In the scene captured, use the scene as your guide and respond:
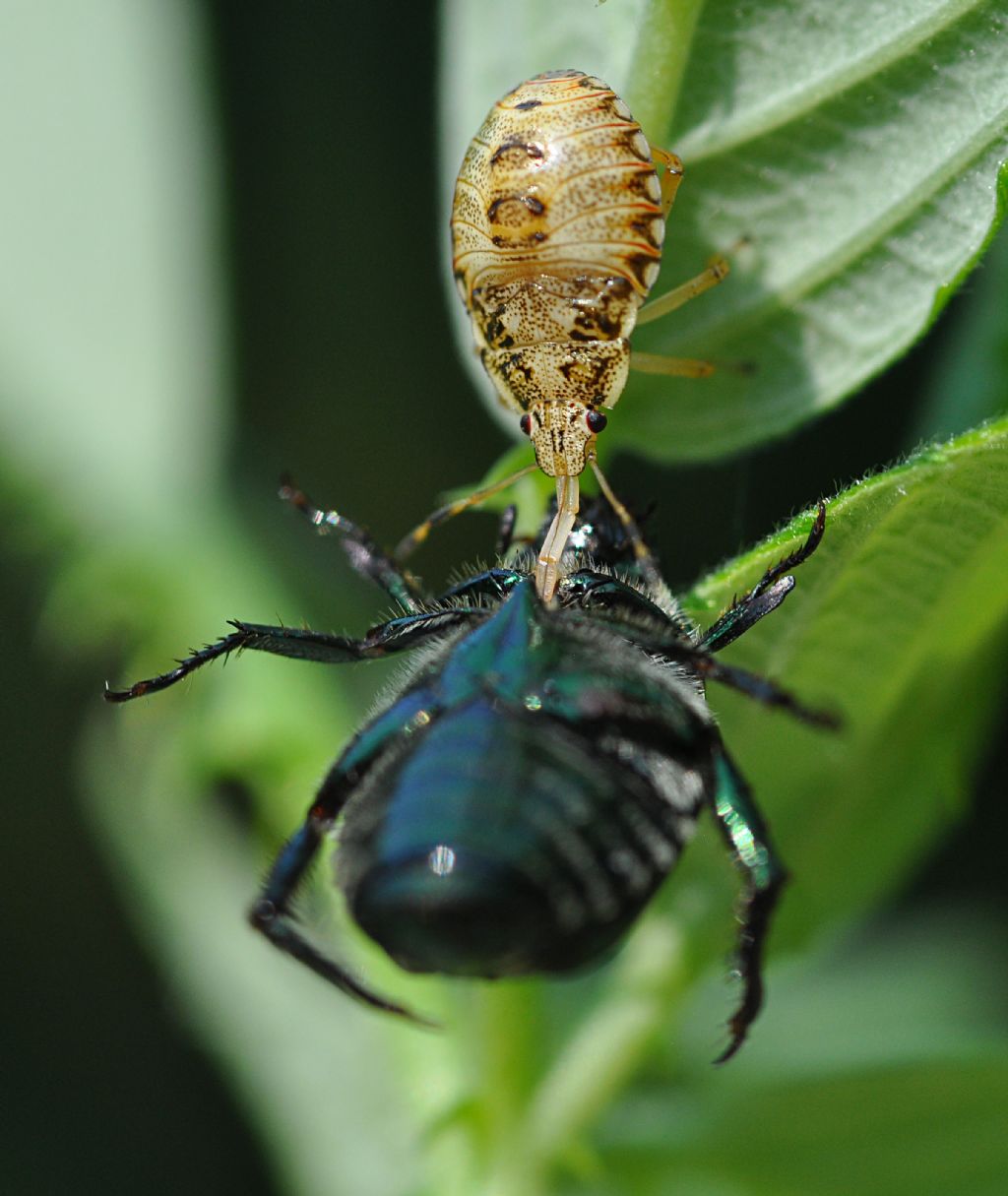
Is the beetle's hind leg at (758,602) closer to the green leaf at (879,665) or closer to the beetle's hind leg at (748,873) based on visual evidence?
the green leaf at (879,665)

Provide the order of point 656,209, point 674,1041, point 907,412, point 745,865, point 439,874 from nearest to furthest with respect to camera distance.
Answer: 1. point 439,874
2. point 745,865
3. point 656,209
4. point 674,1041
5. point 907,412

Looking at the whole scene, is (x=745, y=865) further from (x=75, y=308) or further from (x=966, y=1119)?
(x=75, y=308)

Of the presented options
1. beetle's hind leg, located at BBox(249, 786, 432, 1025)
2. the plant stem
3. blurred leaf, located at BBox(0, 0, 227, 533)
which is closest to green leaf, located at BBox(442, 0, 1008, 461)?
the plant stem

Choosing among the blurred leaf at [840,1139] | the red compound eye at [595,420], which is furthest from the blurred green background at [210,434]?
the blurred leaf at [840,1139]

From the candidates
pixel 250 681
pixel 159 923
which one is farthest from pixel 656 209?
A: pixel 159 923

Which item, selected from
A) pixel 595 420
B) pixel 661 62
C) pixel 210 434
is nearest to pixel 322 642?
pixel 595 420

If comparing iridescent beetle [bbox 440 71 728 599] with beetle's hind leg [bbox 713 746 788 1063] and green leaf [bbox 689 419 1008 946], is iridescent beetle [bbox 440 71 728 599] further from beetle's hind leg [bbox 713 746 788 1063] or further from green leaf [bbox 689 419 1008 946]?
beetle's hind leg [bbox 713 746 788 1063]
